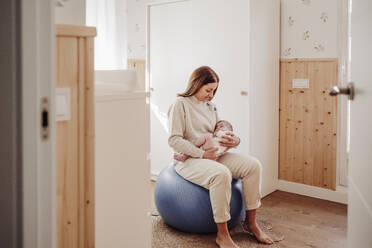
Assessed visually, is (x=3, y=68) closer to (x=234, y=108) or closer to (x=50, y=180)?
(x=50, y=180)

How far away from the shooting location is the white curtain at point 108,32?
351 centimetres

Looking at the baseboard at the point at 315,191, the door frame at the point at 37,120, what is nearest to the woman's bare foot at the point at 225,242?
the baseboard at the point at 315,191

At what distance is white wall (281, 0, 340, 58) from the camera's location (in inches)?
126

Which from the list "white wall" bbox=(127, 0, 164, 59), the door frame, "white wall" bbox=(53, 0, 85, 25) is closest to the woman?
"white wall" bbox=(53, 0, 85, 25)

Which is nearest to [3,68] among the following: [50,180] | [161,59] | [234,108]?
[50,180]

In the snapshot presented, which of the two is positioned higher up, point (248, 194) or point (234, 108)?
point (234, 108)

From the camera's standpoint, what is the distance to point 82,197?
1157mm

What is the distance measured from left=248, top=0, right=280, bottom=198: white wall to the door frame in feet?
8.27

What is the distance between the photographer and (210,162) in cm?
240

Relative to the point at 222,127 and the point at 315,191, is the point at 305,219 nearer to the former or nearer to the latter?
the point at 315,191

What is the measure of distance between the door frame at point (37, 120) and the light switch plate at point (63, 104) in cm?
30

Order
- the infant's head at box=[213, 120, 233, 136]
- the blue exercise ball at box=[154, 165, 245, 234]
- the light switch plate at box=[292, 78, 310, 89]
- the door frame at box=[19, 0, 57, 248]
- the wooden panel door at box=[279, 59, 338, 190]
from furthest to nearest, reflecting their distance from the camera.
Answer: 1. the light switch plate at box=[292, 78, 310, 89]
2. the wooden panel door at box=[279, 59, 338, 190]
3. the infant's head at box=[213, 120, 233, 136]
4. the blue exercise ball at box=[154, 165, 245, 234]
5. the door frame at box=[19, 0, 57, 248]

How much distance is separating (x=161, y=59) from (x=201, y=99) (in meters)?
1.17

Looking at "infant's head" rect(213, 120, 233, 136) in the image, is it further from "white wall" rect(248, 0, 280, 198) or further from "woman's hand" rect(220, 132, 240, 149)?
"white wall" rect(248, 0, 280, 198)
